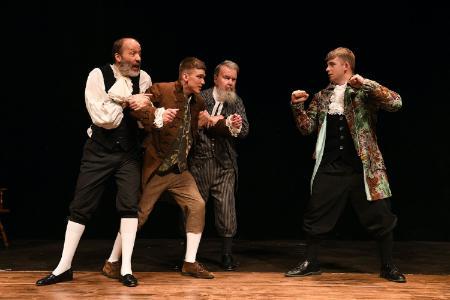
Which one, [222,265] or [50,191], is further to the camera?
[50,191]

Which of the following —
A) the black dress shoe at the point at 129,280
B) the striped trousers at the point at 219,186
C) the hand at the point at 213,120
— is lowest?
the black dress shoe at the point at 129,280

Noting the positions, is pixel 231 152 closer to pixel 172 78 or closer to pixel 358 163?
pixel 358 163

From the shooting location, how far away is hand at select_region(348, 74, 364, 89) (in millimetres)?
3502

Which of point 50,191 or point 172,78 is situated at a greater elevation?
point 172,78

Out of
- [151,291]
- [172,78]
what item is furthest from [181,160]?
[172,78]

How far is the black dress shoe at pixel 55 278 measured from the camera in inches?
135

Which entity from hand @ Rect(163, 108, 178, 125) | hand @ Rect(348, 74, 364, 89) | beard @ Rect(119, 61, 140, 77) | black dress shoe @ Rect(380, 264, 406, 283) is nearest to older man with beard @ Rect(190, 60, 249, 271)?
hand @ Rect(163, 108, 178, 125)

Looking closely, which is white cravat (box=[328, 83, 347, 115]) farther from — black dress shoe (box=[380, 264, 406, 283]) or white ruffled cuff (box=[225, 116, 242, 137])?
black dress shoe (box=[380, 264, 406, 283])

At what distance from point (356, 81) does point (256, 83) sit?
1.90m

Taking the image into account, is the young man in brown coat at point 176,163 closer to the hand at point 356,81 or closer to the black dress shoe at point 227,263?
the black dress shoe at point 227,263

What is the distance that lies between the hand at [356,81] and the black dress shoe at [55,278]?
187cm

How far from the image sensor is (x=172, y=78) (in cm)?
534

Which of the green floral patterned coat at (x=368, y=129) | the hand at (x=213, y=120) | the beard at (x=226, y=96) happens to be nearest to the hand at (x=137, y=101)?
the hand at (x=213, y=120)

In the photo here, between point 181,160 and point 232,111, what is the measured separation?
601 mm
